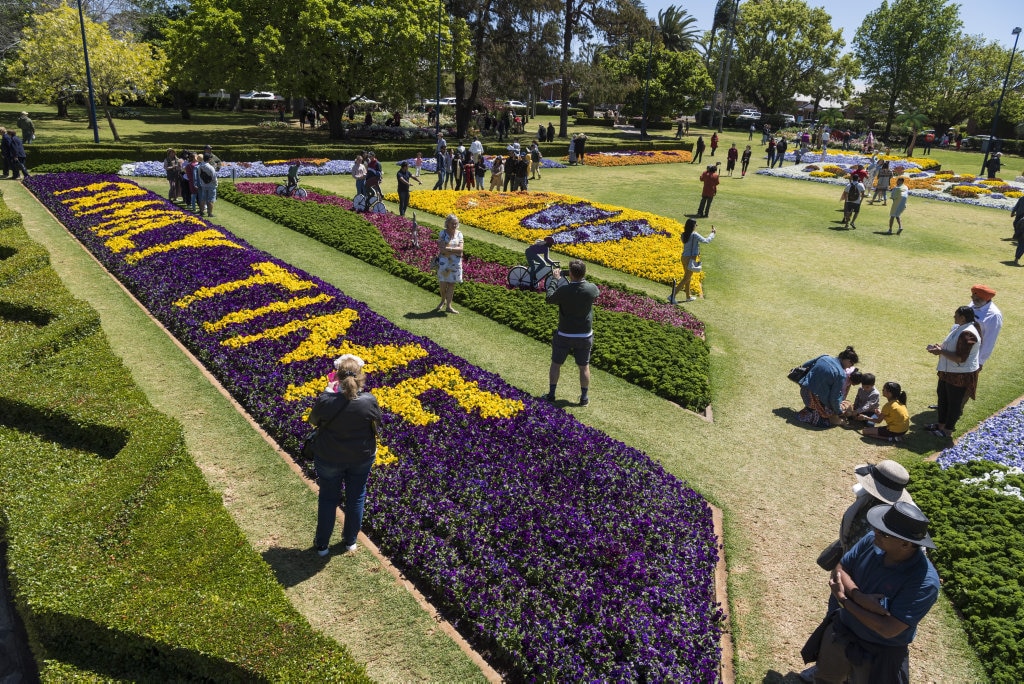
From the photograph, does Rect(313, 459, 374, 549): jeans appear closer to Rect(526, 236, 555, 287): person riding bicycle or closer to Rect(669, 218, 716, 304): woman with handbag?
Rect(526, 236, 555, 287): person riding bicycle

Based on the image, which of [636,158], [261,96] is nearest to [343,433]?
[636,158]

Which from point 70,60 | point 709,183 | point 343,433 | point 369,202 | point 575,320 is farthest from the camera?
point 70,60

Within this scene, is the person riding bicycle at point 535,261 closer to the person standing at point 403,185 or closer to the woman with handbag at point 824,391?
the woman with handbag at point 824,391

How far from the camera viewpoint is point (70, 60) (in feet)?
98.9

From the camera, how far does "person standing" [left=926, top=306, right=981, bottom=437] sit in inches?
355

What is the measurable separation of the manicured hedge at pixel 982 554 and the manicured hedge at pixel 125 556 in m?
5.44

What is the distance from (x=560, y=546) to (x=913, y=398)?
297 inches

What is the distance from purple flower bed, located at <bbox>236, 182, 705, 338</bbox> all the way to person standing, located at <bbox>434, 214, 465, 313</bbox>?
5.60 feet

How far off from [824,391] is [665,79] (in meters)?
57.4

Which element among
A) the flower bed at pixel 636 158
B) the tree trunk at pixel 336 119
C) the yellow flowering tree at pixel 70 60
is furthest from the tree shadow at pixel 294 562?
the tree trunk at pixel 336 119

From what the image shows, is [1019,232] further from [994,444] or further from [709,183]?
[994,444]

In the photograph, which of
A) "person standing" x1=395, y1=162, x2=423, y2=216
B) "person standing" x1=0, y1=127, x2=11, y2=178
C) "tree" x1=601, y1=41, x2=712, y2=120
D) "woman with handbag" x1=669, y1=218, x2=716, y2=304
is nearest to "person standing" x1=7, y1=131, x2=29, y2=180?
"person standing" x1=0, y1=127, x2=11, y2=178

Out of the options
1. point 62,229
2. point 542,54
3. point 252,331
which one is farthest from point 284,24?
point 252,331

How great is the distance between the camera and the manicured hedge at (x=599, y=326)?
1045cm
